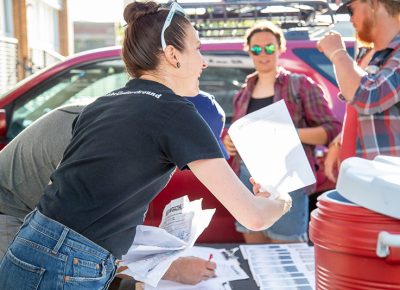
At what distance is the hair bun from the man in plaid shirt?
0.95m

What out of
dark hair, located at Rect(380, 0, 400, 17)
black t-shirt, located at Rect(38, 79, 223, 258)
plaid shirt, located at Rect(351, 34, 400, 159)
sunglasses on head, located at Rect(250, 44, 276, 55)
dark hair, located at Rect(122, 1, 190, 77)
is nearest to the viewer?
black t-shirt, located at Rect(38, 79, 223, 258)

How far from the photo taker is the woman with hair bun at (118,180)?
1.37 m

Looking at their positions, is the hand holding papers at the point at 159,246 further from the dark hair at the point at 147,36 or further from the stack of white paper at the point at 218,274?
the dark hair at the point at 147,36

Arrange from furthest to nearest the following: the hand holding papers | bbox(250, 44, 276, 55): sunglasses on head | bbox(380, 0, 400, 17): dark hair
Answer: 1. bbox(250, 44, 276, 55): sunglasses on head
2. bbox(380, 0, 400, 17): dark hair
3. the hand holding papers

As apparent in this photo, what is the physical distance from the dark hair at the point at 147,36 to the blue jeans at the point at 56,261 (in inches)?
17.4

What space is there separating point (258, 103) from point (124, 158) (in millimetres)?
1926

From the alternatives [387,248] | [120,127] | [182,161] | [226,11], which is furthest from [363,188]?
[226,11]

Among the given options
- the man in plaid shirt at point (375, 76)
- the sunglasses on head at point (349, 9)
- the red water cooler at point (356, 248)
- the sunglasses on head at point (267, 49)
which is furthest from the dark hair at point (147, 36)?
the sunglasses on head at point (267, 49)

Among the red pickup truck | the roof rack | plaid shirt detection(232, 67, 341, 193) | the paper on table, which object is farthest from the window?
the paper on table

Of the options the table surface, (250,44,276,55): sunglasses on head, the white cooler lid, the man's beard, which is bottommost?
the table surface

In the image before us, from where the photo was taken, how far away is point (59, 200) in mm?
1444

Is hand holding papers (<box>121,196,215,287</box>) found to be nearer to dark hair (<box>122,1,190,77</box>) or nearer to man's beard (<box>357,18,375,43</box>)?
dark hair (<box>122,1,190,77</box>)

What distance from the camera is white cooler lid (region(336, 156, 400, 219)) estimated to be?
1211mm

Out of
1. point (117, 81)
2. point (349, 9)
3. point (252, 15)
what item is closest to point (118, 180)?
point (349, 9)
